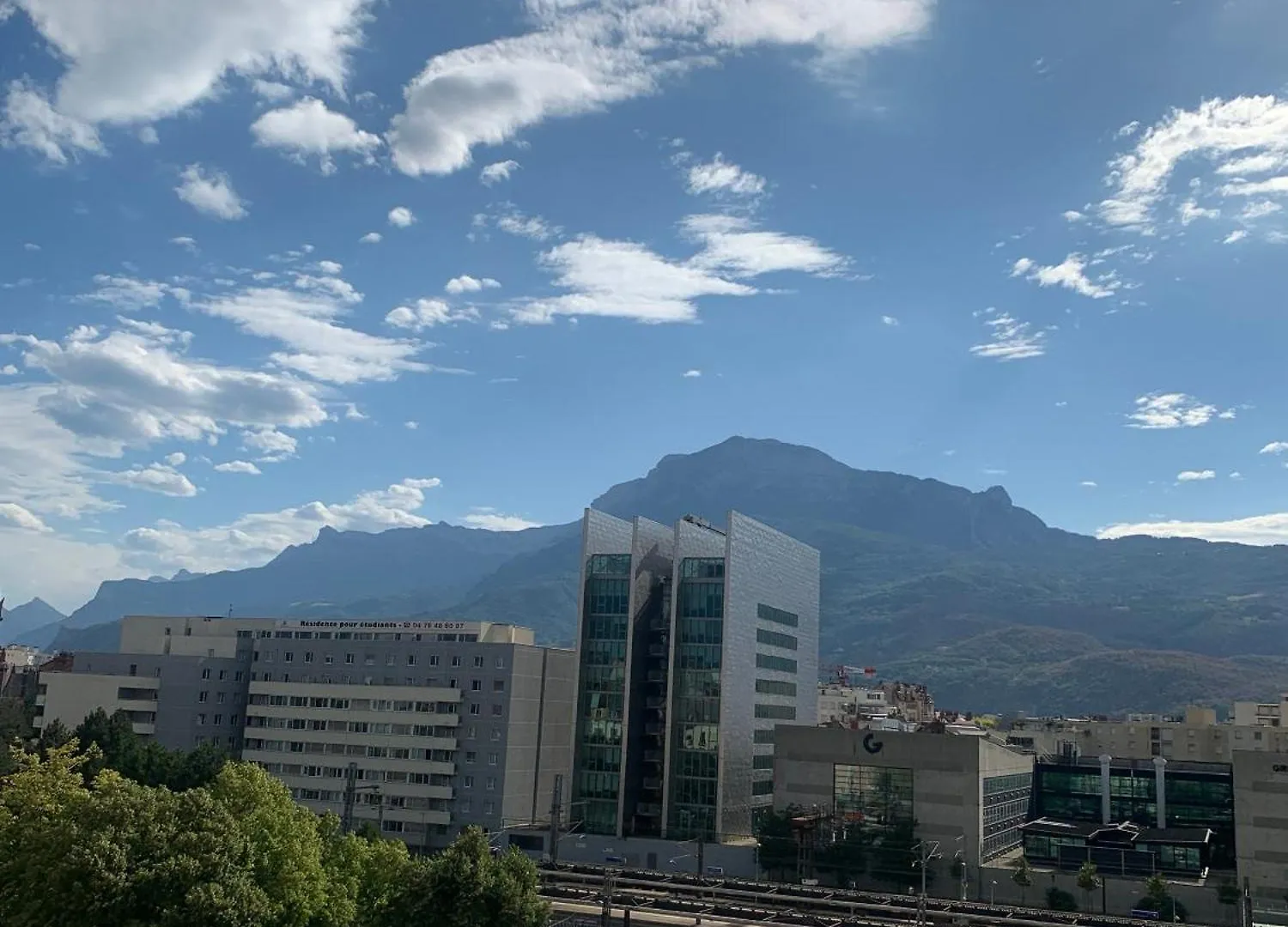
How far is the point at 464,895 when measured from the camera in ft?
185

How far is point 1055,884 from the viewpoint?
11188 cm

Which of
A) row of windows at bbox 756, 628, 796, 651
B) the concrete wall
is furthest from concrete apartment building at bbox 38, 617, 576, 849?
the concrete wall

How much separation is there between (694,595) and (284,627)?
191ft

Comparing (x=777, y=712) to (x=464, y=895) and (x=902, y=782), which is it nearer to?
(x=902, y=782)

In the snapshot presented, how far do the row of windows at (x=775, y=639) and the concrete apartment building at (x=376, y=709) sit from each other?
24.3m

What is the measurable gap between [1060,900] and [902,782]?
59.7 feet

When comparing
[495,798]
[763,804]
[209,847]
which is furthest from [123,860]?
[763,804]

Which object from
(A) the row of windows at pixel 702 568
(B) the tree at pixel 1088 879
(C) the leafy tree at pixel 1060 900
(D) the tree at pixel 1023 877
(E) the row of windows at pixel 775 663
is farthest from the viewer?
(E) the row of windows at pixel 775 663

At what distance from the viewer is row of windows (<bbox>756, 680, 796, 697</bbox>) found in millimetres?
145587

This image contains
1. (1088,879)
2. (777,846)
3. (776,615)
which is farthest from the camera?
(776,615)

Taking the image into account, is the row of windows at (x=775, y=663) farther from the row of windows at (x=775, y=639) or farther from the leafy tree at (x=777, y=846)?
the leafy tree at (x=777, y=846)

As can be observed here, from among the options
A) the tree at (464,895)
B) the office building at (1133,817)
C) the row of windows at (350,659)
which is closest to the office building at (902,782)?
the office building at (1133,817)

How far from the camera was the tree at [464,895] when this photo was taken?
186 feet

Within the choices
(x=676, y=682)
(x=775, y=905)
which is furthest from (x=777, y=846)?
(x=775, y=905)
